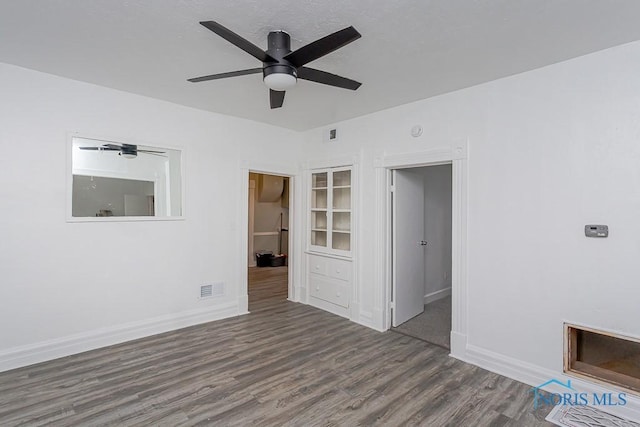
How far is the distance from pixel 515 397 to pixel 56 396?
12.1 feet

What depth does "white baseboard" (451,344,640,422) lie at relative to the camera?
7.77 ft

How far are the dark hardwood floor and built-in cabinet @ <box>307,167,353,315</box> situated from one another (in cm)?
93

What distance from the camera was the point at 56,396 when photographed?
8.50ft

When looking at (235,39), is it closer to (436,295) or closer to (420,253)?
(420,253)

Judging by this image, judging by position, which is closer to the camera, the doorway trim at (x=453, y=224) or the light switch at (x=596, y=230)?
the light switch at (x=596, y=230)

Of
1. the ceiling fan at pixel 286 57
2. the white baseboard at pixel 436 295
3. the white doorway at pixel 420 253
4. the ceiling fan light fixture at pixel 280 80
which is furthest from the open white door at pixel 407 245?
the ceiling fan light fixture at pixel 280 80

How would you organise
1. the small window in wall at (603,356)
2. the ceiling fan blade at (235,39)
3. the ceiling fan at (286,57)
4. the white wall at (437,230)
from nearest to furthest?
the ceiling fan blade at (235,39) < the ceiling fan at (286,57) < the small window in wall at (603,356) < the white wall at (437,230)

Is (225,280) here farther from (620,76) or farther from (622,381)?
(620,76)

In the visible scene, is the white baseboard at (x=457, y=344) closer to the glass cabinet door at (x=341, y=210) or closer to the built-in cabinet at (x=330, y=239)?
the built-in cabinet at (x=330, y=239)

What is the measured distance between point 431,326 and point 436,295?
1.35 metres

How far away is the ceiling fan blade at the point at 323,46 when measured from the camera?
1.86 meters

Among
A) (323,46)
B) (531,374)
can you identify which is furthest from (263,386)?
(323,46)

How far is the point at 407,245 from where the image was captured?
437 centimetres

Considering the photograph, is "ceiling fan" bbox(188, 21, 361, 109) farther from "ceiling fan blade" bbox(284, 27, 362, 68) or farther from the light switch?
the light switch
